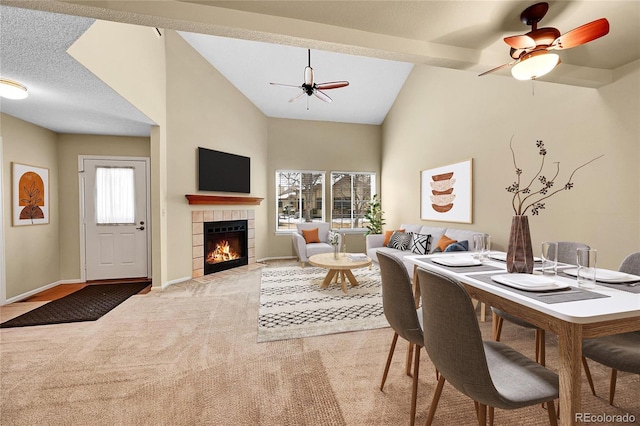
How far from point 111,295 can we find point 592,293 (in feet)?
16.2

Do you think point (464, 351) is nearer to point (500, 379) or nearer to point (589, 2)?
point (500, 379)

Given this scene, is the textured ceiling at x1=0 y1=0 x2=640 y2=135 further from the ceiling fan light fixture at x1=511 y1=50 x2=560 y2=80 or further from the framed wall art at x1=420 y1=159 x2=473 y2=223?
the framed wall art at x1=420 y1=159 x2=473 y2=223

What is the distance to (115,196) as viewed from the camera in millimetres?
4590

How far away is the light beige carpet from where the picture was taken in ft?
5.43

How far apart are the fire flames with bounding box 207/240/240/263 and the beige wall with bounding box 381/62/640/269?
12.3 ft

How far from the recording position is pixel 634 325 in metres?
1.14

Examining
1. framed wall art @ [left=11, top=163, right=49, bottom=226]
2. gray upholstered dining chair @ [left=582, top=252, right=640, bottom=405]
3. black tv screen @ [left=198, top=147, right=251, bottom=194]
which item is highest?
black tv screen @ [left=198, top=147, right=251, bottom=194]

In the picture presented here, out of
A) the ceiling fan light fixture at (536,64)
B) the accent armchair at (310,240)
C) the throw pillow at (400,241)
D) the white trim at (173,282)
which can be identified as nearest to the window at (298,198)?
the accent armchair at (310,240)

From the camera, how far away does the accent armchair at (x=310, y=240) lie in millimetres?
5578

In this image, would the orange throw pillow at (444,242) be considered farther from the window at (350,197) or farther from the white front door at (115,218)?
the white front door at (115,218)

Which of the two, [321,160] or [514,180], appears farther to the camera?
[321,160]

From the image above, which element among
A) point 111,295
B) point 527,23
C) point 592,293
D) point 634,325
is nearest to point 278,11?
point 527,23

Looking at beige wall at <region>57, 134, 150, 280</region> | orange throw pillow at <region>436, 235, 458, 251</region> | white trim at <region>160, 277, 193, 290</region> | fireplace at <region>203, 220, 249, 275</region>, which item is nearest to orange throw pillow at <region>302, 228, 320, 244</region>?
fireplace at <region>203, 220, 249, 275</region>

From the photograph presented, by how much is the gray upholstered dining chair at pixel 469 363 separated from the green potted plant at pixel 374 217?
5275mm
